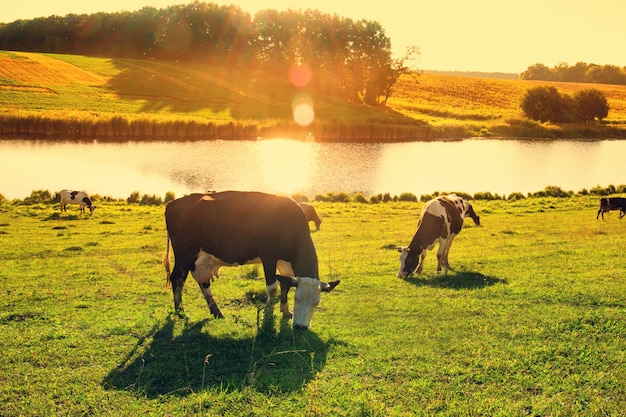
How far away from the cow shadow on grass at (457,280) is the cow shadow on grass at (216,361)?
16.4 ft

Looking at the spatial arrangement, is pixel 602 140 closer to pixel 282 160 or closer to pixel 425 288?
pixel 282 160

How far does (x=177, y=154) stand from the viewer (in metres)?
57.2

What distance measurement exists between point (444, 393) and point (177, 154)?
172 ft

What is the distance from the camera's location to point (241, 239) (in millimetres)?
11453

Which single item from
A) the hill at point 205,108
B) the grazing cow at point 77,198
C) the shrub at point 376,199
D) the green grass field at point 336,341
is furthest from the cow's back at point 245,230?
the hill at point 205,108

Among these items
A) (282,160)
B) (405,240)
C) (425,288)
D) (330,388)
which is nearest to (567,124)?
(282,160)

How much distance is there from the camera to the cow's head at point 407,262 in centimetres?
1495

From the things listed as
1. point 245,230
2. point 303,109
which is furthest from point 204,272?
point 303,109

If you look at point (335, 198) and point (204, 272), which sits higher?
Result: point (204, 272)

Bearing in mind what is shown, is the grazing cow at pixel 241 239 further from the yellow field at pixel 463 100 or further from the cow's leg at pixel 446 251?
the yellow field at pixel 463 100

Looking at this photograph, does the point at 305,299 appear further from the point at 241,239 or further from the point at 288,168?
the point at 288,168

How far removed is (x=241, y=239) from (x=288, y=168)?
1627 inches

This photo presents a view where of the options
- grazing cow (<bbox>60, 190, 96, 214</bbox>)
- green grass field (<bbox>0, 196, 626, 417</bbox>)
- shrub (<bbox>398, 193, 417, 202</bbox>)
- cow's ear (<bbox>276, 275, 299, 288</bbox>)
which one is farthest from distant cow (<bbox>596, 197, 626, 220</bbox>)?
grazing cow (<bbox>60, 190, 96, 214</bbox>)

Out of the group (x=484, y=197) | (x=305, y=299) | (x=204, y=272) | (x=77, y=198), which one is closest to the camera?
(x=305, y=299)
